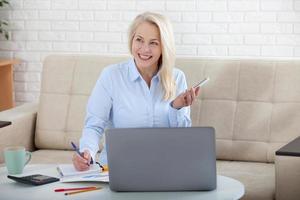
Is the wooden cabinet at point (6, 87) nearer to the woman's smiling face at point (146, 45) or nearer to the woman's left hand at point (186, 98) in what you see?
the woman's smiling face at point (146, 45)

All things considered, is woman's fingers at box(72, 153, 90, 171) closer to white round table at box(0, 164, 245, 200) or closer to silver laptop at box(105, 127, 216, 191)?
white round table at box(0, 164, 245, 200)

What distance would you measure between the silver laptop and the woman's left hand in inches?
18.5

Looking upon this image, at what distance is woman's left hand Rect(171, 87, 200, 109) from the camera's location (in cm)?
255

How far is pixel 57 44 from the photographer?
15.3 feet

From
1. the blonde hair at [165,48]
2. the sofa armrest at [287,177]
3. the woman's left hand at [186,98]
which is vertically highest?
the blonde hair at [165,48]

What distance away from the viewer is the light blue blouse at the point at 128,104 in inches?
113

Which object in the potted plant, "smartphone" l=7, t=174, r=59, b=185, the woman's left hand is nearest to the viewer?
"smartphone" l=7, t=174, r=59, b=185

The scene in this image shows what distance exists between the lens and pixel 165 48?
2.85 metres

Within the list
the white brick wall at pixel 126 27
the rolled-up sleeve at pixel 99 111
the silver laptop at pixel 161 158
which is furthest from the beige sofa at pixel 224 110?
the silver laptop at pixel 161 158

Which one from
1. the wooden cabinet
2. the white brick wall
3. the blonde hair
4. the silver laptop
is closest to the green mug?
the silver laptop

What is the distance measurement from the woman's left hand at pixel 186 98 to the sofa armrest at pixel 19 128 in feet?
3.76

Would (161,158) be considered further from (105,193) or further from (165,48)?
(165,48)

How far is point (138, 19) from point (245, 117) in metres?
0.86

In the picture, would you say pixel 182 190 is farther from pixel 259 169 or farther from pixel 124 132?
pixel 259 169
